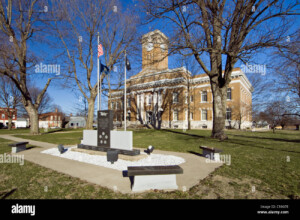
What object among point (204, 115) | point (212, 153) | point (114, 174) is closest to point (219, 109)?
point (212, 153)

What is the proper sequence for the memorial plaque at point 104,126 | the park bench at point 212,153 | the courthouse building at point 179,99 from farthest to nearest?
1. the courthouse building at point 179,99
2. the memorial plaque at point 104,126
3. the park bench at point 212,153

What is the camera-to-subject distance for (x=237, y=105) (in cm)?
3338

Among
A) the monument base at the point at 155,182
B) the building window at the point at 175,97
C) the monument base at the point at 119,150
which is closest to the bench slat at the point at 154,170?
the monument base at the point at 155,182

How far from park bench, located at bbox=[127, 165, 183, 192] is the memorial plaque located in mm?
5214

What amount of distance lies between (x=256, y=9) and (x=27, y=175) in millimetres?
14814

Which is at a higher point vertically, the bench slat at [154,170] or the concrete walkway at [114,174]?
the bench slat at [154,170]

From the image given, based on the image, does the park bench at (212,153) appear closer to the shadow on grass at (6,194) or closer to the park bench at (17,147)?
the shadow on grass at (6,194)

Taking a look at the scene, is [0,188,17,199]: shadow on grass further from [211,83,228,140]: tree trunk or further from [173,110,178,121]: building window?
[173,110,178,121]: building window

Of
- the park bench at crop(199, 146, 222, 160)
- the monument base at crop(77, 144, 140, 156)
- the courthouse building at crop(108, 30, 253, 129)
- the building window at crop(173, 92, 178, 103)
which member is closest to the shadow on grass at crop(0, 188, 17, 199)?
the monument base at crop(77, 144, 140, 156)

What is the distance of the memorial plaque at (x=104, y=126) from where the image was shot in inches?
359

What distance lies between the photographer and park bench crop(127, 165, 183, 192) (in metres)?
4.14

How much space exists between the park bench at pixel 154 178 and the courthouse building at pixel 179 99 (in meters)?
28.6

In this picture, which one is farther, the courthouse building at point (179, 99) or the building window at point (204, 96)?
the building window at point (204, 96)
